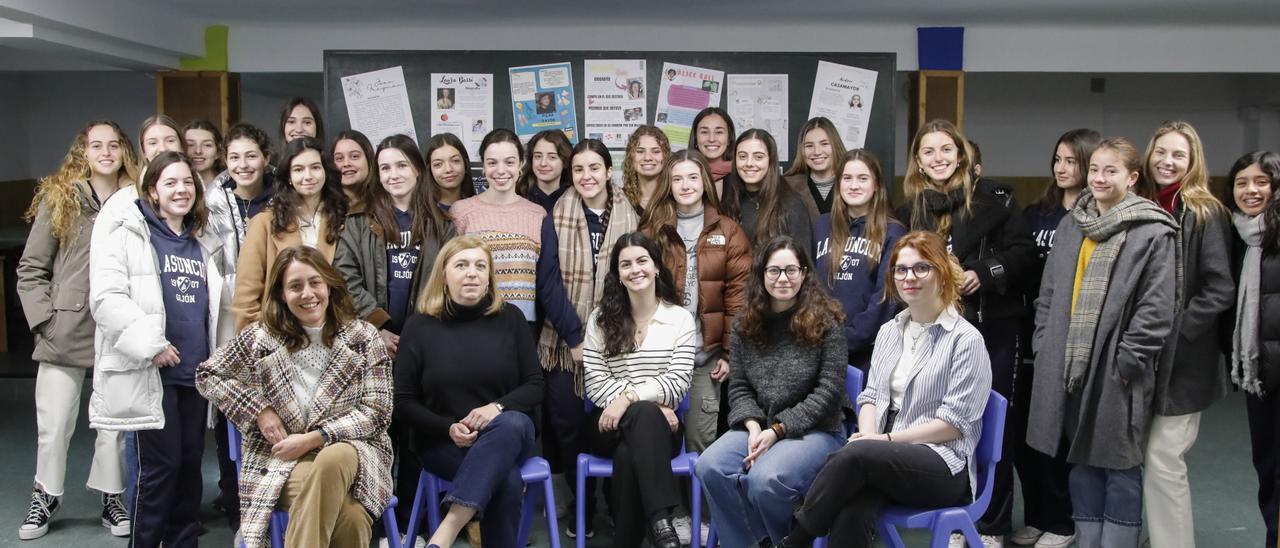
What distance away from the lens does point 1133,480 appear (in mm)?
3252

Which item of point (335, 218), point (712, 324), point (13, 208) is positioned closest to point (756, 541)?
point (712, 324)

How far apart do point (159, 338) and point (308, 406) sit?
59cm

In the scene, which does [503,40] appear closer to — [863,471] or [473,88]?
[473,88]

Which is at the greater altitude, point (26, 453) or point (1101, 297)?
point (1101, 297)

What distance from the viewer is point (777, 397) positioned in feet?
10.8

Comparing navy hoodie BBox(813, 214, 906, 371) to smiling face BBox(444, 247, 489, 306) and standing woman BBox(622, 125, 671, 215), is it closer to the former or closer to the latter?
standing woman BBox(622, 125, 671, 215)

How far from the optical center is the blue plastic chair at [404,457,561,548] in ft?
10.6

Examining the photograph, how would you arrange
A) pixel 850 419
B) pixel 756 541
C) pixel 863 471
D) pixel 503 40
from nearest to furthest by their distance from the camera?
pixel 863 471
pixel 756 541
pixel 850 419
pixel 503 40

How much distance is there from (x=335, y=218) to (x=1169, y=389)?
2.90m

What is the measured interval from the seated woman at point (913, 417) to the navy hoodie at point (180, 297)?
6.71 feet

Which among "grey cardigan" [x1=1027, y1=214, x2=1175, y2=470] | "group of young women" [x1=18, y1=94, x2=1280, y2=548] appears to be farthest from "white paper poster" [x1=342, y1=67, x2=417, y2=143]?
"grey cardigan" [x1=1027, y1=214, x2=1175, y2=470]

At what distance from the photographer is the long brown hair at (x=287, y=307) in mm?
3074

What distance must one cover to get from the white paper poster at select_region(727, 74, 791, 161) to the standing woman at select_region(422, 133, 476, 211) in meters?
1.81

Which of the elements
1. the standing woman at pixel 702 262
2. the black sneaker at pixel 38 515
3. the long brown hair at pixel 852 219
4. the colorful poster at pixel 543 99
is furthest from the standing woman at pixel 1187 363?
the black sneaker at pixel 38 515
